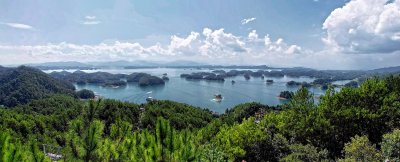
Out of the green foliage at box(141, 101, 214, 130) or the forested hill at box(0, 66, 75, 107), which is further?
the forested hill at box(0, 66, 75, 107)

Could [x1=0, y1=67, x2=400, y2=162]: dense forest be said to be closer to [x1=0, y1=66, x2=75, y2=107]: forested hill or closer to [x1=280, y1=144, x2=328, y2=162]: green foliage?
[x1=280, y1=144, x2=328, y2=162]: green foliage

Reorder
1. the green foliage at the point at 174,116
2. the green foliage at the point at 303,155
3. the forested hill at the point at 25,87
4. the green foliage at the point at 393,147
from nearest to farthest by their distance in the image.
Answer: the green foliage at the point at 393,147
the green foliage at the point at 303,155
the green foliage at the point at 174,116
the forested hill at the point at 25,87

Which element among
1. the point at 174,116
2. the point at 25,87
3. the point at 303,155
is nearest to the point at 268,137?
→ the point at 303,155

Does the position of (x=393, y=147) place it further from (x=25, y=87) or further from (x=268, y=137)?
(x=25, y=87)

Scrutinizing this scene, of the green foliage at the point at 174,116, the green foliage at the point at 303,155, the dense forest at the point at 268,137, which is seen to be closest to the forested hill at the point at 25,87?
the green foliage at the point at 174,116

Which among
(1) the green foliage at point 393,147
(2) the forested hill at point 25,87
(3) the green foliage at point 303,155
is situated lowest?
(2) the forested hill at point 25,87

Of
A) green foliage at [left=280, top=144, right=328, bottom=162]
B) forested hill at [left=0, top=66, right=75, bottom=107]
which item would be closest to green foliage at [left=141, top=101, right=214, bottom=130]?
green foliage at [left=280, top=144, right=328, bottom=162]

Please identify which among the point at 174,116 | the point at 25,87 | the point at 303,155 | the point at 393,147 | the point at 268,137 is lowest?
the point at 25,87

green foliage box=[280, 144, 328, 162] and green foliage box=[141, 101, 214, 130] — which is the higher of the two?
green foliage box=[280, 144, 328, 162]

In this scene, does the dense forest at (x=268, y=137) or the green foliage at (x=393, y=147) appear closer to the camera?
the dense forest at (x=268, y=137)

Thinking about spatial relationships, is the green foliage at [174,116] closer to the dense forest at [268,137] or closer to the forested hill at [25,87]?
the dense forest at [268,137]
